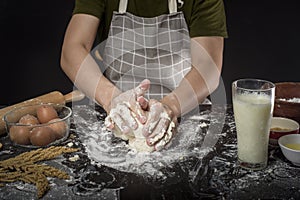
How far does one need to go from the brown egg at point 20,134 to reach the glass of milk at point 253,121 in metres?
0.65

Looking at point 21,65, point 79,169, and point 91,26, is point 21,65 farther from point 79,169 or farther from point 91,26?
point 79,169

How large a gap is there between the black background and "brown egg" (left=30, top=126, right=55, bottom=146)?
1387mm

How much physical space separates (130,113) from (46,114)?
30cm

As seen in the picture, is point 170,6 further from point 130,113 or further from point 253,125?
point 253,125

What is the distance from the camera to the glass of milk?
1216 millimetres

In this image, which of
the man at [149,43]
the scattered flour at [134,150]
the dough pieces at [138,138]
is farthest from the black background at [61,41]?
the dough pieces at [138,138]

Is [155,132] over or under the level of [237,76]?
over

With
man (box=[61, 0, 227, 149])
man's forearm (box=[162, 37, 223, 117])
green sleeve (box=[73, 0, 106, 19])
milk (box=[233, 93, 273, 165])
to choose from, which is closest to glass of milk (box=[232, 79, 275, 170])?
milk (box=[233, 93, 273, 165])

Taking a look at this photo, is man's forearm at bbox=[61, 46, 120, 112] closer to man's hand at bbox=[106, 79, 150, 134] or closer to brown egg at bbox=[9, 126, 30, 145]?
man's hand at bbox=[106, 79, 150, 134]

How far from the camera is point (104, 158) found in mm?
1330

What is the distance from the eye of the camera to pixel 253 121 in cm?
123

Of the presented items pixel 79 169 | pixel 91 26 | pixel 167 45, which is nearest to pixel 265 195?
pixel 79 169

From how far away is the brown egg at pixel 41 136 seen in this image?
1388 millimetres

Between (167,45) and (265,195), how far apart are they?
0.99 metres
